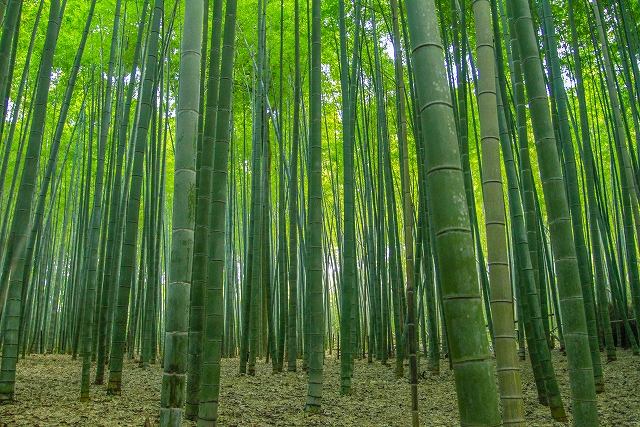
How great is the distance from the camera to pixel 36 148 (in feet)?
10.1

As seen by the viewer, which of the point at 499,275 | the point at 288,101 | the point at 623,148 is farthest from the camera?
the point at 288,101

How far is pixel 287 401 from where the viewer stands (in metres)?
3.73

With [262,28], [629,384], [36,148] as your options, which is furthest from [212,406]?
[262,28]

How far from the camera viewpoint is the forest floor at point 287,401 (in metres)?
3.05

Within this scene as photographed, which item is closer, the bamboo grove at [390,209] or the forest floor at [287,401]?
the bamboo grove at [390,209]

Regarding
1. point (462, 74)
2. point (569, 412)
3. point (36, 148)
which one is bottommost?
point (569, 412)

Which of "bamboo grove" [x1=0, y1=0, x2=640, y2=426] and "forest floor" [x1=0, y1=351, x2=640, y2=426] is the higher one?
"bamboo grove" [x1=0, y1=0, x2=640, y2=426]

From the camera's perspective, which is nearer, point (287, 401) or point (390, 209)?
point (287, 401)

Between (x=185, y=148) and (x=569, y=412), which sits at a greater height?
(x=185, y=148)

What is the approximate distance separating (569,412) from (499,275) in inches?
76.1

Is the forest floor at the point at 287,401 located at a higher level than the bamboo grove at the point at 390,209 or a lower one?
lower

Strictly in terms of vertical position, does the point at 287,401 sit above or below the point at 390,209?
below

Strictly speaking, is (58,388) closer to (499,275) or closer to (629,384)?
(499,275)

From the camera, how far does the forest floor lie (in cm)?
305
